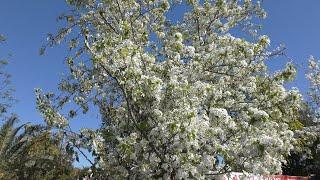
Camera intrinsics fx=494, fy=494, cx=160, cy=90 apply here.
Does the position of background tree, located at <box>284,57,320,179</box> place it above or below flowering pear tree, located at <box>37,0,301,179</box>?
above

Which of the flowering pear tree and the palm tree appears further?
the palm tree

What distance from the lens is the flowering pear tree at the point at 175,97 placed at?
9.92 metres

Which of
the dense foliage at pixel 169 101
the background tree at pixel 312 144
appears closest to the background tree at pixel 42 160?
the dense foliage at pixel 169 101

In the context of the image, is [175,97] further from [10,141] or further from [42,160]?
[10,141]

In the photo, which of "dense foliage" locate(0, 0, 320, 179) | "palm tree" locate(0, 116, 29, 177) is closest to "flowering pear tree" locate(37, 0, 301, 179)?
"dense foliage" locate(0, 0, 320, 179)

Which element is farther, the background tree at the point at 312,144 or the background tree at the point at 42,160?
the background tree at the point at 312,144

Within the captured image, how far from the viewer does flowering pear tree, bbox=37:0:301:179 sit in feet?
32.6

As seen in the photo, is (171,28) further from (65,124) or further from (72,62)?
(65,124)

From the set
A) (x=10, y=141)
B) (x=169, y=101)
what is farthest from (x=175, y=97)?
(x=10, y=141)

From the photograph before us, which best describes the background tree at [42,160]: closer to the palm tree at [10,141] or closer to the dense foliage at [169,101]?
the dense foliage at [169,101]

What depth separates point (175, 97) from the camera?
1038 centimetres

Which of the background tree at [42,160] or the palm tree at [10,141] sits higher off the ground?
the palm tree at [10,141]

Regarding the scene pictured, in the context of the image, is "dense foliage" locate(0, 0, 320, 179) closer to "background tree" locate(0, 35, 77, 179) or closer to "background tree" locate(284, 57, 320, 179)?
"background tree" locate(0, 35, 77, 179)

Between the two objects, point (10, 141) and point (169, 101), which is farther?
point (10, 141)
